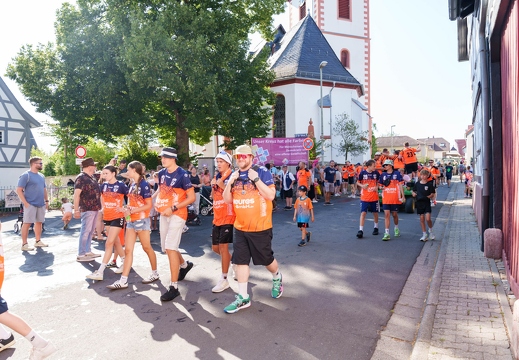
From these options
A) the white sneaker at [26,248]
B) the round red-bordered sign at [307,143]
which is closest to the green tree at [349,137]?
the round red-bordered sign at [307,143]

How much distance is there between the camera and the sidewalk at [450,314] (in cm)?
375

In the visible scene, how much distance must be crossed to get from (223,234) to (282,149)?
1657 centimetres

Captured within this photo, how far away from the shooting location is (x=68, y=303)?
17.7 ft

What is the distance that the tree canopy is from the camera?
19281 mm

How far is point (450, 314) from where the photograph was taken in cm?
459

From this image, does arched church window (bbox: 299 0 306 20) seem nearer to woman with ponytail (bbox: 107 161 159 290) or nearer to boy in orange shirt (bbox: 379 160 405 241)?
boy in orange shirt (bbox: 379 160 405 241)

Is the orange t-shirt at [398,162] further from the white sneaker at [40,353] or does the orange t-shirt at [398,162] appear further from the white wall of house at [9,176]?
the white wall of house at [9,176]

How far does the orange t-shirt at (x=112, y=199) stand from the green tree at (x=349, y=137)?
91.7 feet

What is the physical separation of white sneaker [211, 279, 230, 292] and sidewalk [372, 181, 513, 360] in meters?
2.23

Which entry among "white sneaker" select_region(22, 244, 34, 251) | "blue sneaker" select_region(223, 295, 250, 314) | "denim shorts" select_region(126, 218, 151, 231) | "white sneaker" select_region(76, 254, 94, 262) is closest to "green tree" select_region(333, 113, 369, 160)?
"white sneaker" select_region(22, 244, 34, 251)

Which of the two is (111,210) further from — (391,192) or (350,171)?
(350,171)

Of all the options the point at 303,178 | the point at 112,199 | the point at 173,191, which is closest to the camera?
the point at 173,191

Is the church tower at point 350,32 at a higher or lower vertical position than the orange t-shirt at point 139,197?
higher

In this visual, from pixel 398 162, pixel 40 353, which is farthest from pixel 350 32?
pixel 40 353
